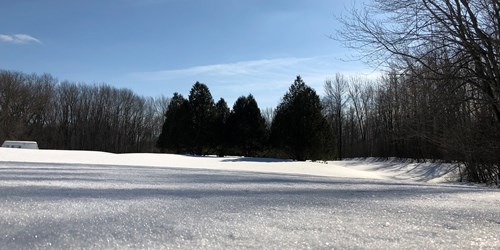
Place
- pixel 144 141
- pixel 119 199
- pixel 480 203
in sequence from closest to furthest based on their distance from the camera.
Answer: pixel 119 199, pixel 480 203, pixel 144 141

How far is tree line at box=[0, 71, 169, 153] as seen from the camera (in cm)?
5341

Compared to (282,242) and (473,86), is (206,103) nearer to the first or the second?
(473,86)

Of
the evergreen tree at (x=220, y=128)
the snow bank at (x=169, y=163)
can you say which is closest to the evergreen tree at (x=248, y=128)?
the evergreen tree at (x=220, y=128)

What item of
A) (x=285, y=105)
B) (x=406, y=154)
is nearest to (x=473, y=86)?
(x=285, y=105)

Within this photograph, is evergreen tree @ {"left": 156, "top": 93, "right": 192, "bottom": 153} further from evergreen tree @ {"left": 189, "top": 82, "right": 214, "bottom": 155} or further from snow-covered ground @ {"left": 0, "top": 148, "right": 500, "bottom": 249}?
snow-covered ground @ {"left": 0, "top": 148, "right": 500, "bottom": 249}

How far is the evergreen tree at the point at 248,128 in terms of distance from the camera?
31.9 metres

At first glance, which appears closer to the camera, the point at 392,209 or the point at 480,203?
the point at 392,209

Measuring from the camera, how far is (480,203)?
450 cm

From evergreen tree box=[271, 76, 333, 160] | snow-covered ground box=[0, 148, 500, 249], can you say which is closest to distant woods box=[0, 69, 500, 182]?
evergreen tree box=[271, 76, 333, 160]

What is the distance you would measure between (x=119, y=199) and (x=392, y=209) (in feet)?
8.34

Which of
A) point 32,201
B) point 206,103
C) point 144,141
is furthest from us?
point 144,141

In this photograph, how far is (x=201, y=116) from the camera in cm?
3581

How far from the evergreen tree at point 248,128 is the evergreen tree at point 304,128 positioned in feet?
12.6

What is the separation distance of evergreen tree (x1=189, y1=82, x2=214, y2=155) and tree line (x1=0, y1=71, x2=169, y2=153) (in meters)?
26.6
